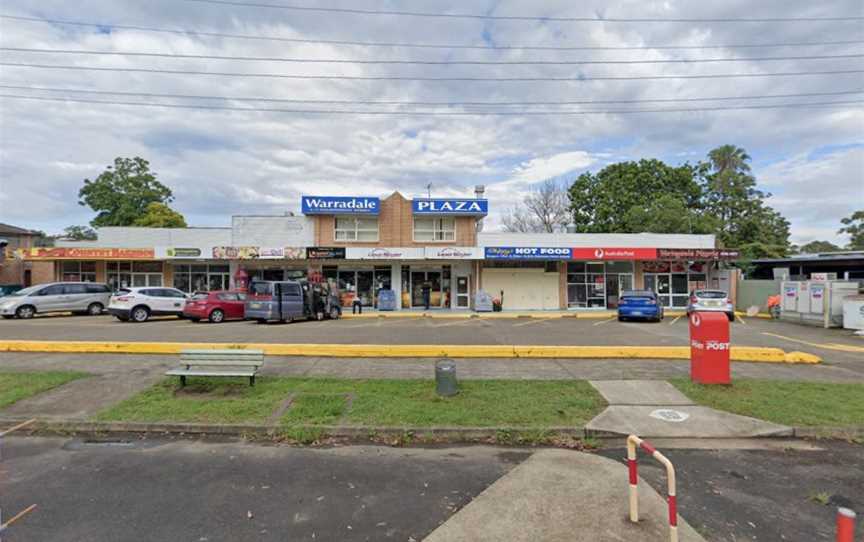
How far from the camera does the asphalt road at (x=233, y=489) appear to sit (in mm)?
3738

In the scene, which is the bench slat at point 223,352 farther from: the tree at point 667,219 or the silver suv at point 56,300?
the tree at point 667,219

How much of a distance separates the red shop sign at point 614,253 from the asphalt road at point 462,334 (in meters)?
8.08

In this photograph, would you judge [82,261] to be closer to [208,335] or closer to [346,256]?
[346,256]

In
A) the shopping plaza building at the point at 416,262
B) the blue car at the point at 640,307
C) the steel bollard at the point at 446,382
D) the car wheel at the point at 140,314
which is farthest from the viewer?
the shopping plaza building at the point at 416,262

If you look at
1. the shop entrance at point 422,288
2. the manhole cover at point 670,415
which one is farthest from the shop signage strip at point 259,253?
the manhole cover at point 670,415

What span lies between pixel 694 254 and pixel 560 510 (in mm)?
26370

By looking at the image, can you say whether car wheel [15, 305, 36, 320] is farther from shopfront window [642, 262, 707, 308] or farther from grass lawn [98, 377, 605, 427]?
shopfront window [642, 262, 707, 308]

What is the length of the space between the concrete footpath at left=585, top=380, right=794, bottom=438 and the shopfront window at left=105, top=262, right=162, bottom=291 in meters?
28.3

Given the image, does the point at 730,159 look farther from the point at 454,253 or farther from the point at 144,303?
the point at 144,303

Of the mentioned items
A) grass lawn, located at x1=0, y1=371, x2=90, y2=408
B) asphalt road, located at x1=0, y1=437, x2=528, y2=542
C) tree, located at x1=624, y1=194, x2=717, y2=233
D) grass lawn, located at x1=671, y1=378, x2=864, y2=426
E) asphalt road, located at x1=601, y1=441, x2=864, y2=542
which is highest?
tree, located at x1=624, y1=194, x2=717, y2=233

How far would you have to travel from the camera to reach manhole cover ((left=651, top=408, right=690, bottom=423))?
646 centimetres

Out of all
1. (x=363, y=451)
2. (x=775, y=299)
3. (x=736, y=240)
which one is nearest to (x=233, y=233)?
(x=363, y=451)

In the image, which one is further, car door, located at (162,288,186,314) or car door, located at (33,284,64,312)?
car door, located at (33,284,64,312)

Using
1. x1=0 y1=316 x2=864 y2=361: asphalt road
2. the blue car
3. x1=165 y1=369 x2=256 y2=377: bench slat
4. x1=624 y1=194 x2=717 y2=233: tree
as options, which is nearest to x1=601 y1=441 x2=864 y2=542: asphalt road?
x1=165 y1=369 x2=256 y2=377: bench slat
